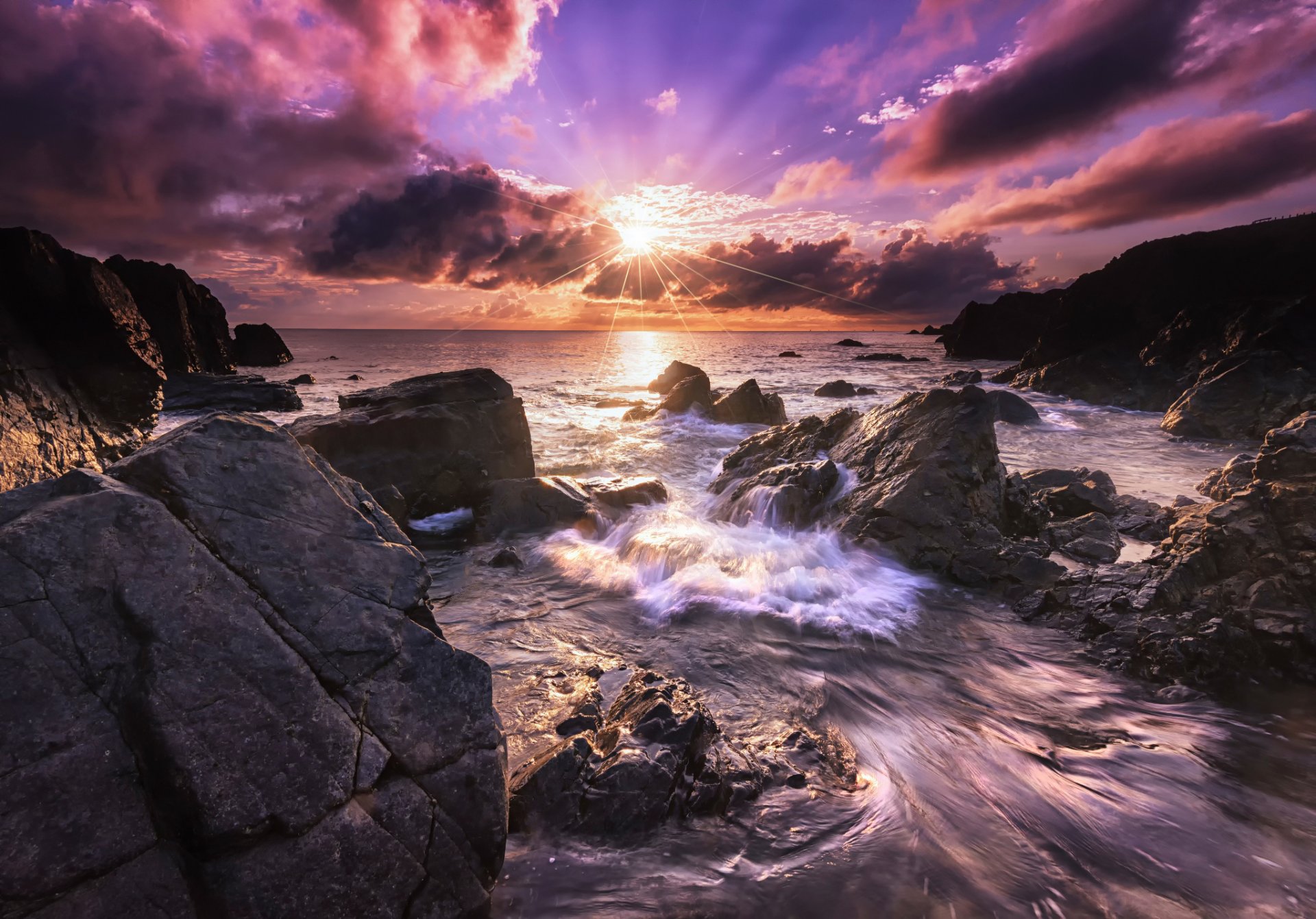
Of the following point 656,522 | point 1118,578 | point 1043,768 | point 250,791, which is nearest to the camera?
point 250,791

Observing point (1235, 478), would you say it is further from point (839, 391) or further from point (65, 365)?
point (839, 391)

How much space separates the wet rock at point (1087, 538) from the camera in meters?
7.89

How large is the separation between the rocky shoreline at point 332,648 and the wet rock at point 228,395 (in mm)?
19904

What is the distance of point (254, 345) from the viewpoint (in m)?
60.3

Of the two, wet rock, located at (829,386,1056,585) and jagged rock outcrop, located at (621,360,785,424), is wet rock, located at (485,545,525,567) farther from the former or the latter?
jagged rock outcrop, located at (621,360,785,424)

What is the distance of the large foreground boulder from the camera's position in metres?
2.07

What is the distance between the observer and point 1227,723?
190 inches

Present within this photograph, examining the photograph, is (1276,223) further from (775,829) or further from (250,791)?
(250,791)

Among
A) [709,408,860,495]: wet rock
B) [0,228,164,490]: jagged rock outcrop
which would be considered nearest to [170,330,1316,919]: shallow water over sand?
[709,408,860,495]: wet rock

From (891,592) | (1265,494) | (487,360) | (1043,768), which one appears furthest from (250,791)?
(487,360)

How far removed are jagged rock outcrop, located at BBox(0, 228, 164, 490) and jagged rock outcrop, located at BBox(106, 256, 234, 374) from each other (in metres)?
29.4

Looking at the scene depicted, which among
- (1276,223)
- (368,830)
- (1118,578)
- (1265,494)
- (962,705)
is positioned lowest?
(962,705)

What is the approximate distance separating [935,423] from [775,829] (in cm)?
755

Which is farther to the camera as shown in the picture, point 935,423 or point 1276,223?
point 1276,223
